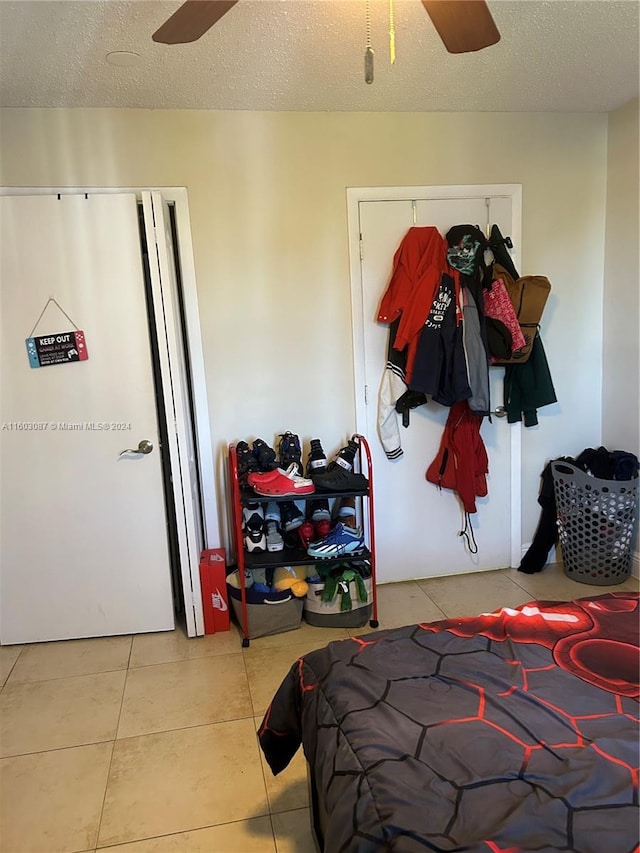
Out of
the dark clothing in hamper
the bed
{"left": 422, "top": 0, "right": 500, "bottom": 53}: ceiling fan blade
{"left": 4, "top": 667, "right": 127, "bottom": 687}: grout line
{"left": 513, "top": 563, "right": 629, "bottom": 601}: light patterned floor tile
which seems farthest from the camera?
the dark clothing in hamper

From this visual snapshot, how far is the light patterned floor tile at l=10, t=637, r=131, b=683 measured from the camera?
8.62ft

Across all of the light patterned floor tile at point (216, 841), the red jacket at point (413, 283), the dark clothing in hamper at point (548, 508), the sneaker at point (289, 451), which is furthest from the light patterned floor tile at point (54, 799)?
the dark clothing in hamper at point (548, 508)

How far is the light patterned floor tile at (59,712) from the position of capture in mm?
2182

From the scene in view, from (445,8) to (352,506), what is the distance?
2.19 metres

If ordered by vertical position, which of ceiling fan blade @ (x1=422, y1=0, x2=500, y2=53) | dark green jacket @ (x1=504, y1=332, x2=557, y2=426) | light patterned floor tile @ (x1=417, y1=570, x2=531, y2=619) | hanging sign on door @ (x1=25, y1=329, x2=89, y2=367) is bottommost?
light patterned floor tile @ (x1=417, y1=570, x2=531, y2=619)

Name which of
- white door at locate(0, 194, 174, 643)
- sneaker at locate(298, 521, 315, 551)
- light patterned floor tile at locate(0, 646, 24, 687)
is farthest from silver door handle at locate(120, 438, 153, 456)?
light patterned floor tile at locate(0, 646, 24, 687)

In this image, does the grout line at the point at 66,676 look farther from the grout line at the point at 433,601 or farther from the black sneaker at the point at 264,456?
the grout line at the point at 433,601

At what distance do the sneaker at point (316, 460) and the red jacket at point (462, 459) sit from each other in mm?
642

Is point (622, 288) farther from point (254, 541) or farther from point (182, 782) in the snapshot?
point (182, 782)

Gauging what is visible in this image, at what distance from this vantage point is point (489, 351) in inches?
121

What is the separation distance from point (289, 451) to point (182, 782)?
1.48m

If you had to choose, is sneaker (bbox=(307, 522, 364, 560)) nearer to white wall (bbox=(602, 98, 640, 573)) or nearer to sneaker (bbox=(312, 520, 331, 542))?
sneaker (bbox=(312, 520, 331, 542))

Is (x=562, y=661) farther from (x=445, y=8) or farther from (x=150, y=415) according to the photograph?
(x=150, y=415)

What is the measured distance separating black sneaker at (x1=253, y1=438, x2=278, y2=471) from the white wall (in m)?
1.93
